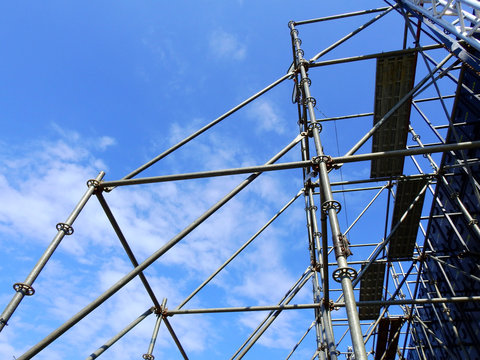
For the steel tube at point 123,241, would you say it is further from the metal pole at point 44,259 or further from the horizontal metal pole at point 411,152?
the horizontal metal pole at point 411,152

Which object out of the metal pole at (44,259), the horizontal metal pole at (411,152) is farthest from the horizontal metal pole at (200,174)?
the horizontal metal pole at (411,152)

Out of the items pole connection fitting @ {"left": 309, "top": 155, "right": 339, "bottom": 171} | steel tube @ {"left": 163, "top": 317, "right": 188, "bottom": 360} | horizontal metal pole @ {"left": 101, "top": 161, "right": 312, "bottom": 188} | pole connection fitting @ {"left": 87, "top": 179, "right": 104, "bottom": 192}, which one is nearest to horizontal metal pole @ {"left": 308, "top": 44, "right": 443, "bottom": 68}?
pole connection fitting @ {"left": 309, "top": 155, "right": 339, "bottom": 171}

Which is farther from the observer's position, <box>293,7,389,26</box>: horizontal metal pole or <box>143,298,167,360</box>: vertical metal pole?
<box>293,7,389,26</box>: horizontal metal pole

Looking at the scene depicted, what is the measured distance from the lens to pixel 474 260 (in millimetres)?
8578

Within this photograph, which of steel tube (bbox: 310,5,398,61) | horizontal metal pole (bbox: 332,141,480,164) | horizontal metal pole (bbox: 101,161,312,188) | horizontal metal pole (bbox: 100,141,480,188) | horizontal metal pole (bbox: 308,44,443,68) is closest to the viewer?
horizontal metal pole (bbox: 332,141,480,164)

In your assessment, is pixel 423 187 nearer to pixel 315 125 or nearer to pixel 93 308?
pixel 315 125

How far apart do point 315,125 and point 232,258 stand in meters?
3.42

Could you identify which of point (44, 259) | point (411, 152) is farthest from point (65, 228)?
point (411, 152)

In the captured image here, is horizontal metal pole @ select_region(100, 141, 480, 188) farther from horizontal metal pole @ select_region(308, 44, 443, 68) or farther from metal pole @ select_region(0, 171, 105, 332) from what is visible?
horizontal metal pole @ select_region(308, 44, 443, 68)

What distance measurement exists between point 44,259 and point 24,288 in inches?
17.9

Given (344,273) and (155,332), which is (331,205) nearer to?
(344,273)

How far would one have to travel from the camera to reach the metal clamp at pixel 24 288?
4266 mm

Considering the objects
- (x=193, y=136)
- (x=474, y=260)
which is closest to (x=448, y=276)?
(x=474, y=260)

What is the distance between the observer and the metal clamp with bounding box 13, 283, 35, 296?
4.27 metres
